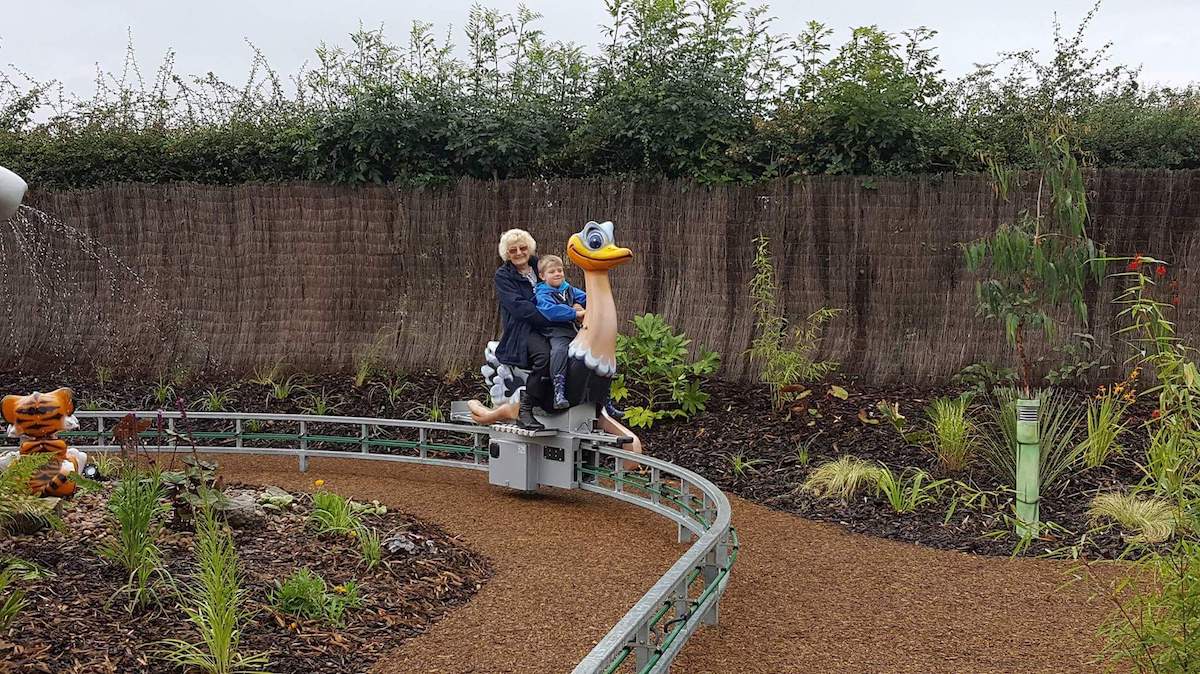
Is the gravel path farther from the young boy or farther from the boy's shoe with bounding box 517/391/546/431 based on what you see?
the young boy

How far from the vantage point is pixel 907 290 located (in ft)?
32.3

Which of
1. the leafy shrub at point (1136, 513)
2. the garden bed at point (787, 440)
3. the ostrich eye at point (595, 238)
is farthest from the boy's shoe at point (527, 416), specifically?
the leafy shrub at point (1136, 513)

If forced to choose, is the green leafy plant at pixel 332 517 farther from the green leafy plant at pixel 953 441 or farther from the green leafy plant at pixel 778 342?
the green leafy plant at pixel 778 342

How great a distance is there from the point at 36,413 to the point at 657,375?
488cm

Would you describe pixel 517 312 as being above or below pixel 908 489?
above

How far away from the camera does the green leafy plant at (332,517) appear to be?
586cm

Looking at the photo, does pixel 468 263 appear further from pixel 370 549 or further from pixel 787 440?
pixel 370 549

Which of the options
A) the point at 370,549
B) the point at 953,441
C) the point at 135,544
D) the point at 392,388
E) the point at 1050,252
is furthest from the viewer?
the point at 392,388

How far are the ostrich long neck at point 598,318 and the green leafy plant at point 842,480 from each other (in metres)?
1.64

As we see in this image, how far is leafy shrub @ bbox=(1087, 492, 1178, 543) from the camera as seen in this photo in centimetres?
603

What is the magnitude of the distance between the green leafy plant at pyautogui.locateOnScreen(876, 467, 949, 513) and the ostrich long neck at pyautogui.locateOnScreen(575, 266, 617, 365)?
1.98 m

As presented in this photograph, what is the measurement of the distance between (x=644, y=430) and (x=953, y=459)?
269 centimetres

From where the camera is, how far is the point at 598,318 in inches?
290

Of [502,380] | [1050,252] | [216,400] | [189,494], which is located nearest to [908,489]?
[1050,252]
